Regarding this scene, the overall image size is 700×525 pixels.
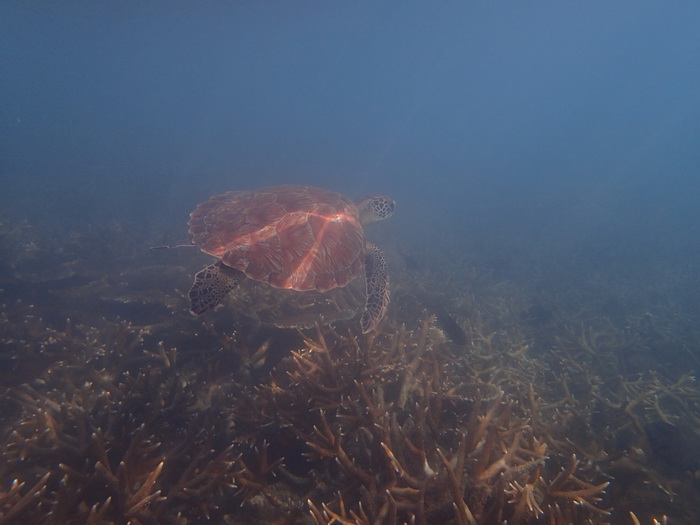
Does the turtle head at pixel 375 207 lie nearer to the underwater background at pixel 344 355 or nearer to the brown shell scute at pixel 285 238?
the brown shell scute at pixel 285 238

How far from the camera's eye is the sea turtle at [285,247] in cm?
465

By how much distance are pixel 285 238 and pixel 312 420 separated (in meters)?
2.84

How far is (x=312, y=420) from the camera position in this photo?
382 centimetres

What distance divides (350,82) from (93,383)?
501 feet

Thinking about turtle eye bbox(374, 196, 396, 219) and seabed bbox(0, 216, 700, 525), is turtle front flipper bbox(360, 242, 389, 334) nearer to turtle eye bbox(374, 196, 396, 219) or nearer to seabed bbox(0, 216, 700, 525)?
seabed bbox(0, 216, 700, 525)

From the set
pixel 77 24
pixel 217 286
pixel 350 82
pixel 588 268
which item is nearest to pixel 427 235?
pixel 588 268

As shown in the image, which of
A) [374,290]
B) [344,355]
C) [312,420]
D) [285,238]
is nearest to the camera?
[312,420]

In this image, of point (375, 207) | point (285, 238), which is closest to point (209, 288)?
point (285, 238)

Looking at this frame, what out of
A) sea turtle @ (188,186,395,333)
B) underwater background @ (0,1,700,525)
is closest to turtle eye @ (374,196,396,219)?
sea turtle @ (188,186,395,333)

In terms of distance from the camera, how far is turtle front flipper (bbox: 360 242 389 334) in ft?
17.3

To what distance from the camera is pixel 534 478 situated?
2.93 metres

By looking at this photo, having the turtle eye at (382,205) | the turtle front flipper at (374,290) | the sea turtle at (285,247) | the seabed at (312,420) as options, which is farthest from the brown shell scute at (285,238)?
the turtle eye at (382,205)

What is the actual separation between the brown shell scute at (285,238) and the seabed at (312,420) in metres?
1.13

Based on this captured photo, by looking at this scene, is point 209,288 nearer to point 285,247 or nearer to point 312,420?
point 285,247
